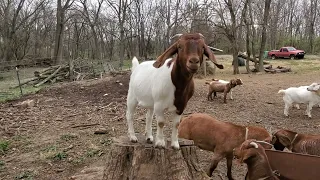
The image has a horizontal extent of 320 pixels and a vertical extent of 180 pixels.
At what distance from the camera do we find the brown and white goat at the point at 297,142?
5070 mm

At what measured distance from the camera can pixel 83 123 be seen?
9008mm

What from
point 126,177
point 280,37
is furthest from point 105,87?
point 280,37

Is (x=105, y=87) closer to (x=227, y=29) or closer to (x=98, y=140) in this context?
(x=98, y=140)

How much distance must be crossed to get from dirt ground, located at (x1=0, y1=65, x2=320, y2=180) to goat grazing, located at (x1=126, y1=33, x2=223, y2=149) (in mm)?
1998

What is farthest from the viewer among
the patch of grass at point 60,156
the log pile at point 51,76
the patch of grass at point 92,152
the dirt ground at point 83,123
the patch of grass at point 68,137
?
the log pile at point 51,76

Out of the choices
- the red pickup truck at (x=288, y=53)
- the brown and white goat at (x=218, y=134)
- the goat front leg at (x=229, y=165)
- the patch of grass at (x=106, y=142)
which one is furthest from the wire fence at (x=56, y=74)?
the red pickup truck at (x=288, y=53)

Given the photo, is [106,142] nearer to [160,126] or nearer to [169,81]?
[160,126]

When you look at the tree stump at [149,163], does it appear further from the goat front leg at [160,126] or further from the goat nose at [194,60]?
the goat nose at [194,60]

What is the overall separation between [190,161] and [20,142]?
4.88 metres

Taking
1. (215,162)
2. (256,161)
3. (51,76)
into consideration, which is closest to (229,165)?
(215,162)

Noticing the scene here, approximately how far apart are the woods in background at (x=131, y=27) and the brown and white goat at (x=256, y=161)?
19.3 metres

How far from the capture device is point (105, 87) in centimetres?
1443

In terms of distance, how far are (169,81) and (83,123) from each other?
591cm

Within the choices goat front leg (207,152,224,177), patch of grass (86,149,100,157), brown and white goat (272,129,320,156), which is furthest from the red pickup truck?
goat front leg (207,152,224,177)
